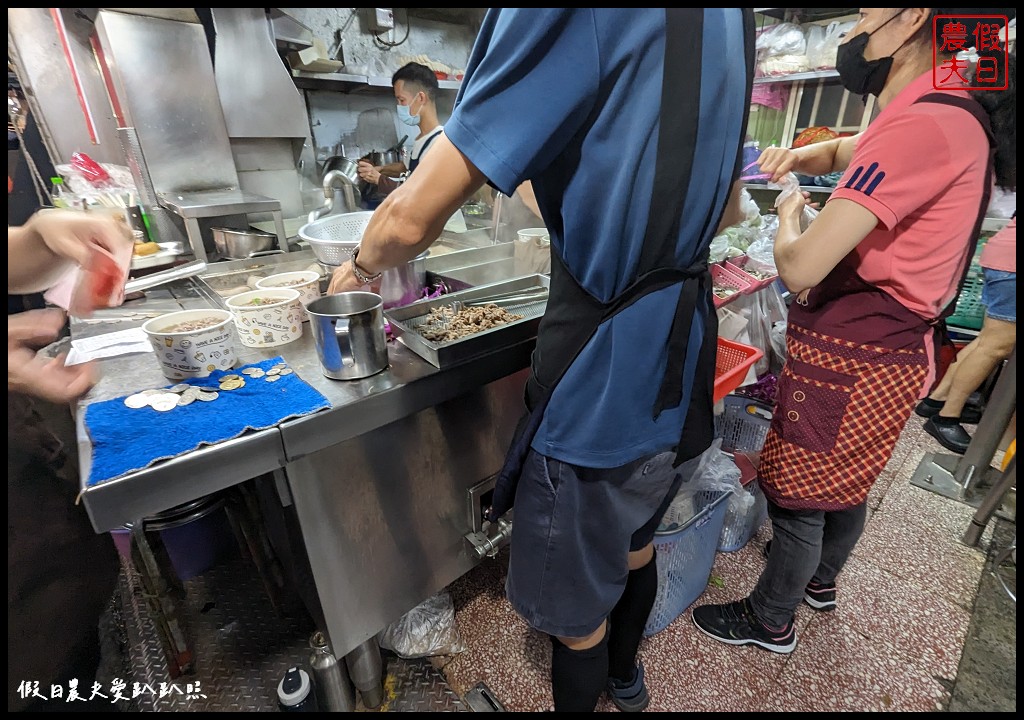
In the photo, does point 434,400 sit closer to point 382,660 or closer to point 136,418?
point 136,418

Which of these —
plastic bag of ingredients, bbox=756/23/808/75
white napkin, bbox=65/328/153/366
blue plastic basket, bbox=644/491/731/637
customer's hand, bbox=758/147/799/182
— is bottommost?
blue plastic basket, bbox=644/491/731/637

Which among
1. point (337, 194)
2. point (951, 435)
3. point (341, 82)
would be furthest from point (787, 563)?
point (341, 82)

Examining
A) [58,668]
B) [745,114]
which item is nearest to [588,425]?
[745,114]

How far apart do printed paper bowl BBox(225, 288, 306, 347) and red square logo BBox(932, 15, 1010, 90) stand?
5.28 feet

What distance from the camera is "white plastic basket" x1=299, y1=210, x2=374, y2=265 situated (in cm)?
134

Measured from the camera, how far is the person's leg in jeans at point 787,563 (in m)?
1.50

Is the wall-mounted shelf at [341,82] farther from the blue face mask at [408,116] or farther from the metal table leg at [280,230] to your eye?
the metal table leg at [280,230]

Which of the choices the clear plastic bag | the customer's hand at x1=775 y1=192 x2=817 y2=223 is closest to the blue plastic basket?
the customer's hand at x1=775 y1=192 x2=817 y2=223

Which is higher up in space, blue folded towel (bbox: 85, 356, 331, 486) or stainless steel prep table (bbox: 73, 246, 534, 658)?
blue folded towel (bbox: 85, 356, 331, 486)

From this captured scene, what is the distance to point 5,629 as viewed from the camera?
3.22 feet

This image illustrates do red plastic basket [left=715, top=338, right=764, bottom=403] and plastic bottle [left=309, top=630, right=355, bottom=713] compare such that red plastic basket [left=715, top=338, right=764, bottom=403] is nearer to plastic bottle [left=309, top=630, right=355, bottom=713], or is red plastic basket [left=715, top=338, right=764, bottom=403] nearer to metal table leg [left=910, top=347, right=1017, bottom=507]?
plastic bottle [left=309, top=630, right=355, bottom=713]

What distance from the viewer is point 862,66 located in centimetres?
128

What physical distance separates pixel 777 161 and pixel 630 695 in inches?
70.3

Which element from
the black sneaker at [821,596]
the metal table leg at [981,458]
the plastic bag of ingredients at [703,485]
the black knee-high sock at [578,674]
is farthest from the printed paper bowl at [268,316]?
the metal table leg at [981,458]
